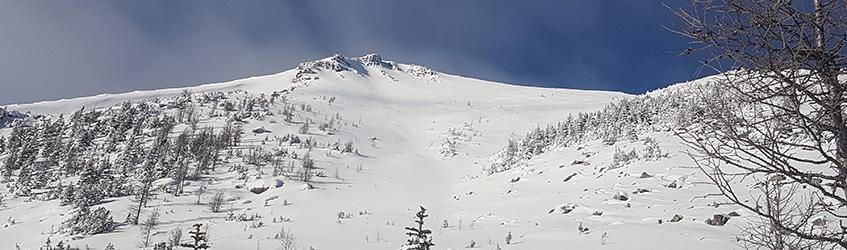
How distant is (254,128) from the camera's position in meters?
61.8

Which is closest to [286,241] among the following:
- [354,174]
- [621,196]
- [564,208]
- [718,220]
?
[564,208]

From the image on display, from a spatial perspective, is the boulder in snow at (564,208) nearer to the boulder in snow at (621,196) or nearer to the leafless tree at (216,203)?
the boulder in snow at (621,196)

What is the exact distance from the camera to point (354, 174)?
4444cm

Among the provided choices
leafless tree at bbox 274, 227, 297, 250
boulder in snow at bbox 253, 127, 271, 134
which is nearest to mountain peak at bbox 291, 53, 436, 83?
boulder in snow at bbox 253, 127, 271, 134

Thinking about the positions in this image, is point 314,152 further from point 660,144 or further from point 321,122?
point 660,144

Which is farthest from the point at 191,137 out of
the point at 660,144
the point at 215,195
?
the point at 660,144

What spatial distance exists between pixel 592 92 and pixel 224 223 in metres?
103

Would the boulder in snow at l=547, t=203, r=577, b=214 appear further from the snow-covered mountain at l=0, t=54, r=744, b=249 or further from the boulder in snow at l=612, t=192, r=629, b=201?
the boulder in snow at l=612, t=192, r=629, b=201

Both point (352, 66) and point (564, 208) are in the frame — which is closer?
point (564, 208)

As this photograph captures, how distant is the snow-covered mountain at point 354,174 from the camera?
59.9 feet

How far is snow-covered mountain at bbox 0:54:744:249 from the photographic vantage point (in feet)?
59.9

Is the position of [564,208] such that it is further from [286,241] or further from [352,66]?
[352,66]

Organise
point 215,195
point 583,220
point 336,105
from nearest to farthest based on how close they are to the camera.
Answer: point 583,220 < point 215,195 < point 336,105

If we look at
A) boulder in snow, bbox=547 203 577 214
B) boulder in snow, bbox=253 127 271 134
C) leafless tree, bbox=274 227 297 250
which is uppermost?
boulder in snow, bbox=253 127 271 134
